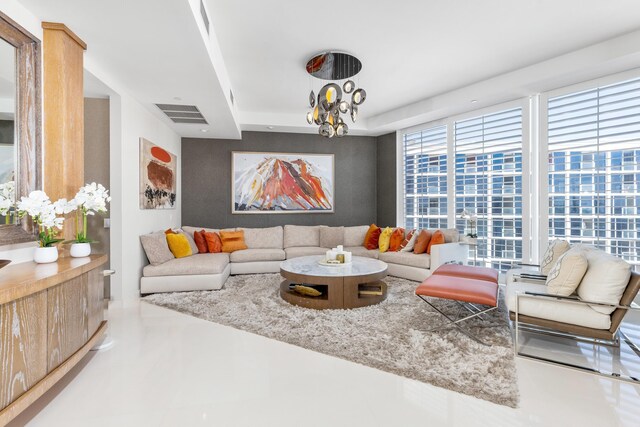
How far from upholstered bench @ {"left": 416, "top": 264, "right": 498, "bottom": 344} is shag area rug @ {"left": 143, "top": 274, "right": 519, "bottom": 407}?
21cm

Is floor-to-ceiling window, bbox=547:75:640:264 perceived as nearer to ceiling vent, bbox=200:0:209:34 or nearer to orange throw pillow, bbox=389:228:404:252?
orange throw pillow, bbox=389:228:404:252

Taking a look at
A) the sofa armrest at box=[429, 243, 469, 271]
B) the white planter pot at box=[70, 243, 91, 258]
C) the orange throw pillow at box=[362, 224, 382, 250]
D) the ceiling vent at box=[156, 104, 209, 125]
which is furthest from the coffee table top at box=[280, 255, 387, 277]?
the ceiling vent at box=[156, 104, 209, 125]

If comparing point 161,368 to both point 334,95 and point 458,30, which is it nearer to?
point 334,95

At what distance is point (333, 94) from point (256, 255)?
3.09m

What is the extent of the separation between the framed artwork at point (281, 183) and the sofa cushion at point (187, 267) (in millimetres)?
1990

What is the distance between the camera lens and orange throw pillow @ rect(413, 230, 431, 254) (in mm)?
5164

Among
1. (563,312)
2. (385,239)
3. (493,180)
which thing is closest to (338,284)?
(563,312)

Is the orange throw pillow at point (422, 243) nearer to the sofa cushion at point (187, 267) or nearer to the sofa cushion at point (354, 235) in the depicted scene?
the sofa cushion at point (354, 235)

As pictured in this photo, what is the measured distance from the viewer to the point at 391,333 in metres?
2.96

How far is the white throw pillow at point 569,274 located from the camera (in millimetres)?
2480

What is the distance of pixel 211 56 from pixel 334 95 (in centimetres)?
136

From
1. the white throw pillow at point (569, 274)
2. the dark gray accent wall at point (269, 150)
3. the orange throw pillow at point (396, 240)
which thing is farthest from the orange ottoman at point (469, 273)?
the dark gray accent wall at point (269, 150)

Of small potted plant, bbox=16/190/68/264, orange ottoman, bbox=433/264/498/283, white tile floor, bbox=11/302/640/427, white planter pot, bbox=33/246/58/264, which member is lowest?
white tile floor, bbox=11/302/640/427

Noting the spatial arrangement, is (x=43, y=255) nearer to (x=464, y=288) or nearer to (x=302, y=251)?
Result: (x=464, y=288)
